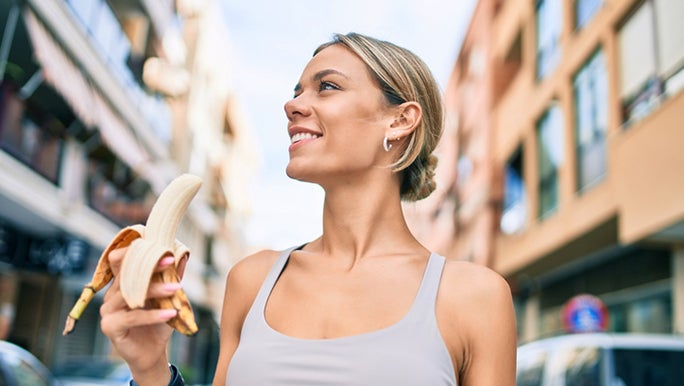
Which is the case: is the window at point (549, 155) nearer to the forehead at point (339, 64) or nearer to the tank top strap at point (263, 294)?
the forehead at point (339, 64)

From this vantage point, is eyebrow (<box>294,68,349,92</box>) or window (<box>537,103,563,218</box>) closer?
eyebrow (<box>294,68,349,92</box>)

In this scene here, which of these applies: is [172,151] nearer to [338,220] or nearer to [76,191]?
[76,191]

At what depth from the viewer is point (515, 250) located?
1872 centimetres

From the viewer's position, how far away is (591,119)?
14500 millimetres

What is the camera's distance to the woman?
1.54 metres

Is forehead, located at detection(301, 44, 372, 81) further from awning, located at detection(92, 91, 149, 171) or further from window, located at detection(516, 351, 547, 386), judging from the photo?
awning, located at detection(92, 91, 149, 171)

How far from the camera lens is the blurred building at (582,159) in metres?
11.1

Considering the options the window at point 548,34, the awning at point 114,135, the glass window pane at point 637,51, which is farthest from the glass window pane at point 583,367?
the awning at point 114,135

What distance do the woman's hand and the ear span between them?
0.73m

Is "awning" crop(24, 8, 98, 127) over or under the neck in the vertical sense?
over

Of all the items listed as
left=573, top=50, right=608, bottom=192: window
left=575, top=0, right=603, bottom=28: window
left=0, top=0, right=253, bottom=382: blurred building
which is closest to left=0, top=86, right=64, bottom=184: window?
left=0, top=0, right=253, bottom=382: blurred building

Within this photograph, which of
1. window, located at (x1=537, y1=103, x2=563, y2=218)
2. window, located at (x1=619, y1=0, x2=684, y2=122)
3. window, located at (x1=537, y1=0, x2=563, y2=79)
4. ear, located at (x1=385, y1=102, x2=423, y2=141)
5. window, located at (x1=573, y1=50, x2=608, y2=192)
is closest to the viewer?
ear, located at (x1=385, y1=102, x2=423, y2=141)

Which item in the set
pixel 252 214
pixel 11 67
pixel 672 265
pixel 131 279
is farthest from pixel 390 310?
pixel 252 214

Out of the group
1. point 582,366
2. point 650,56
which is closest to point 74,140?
point 650,56
